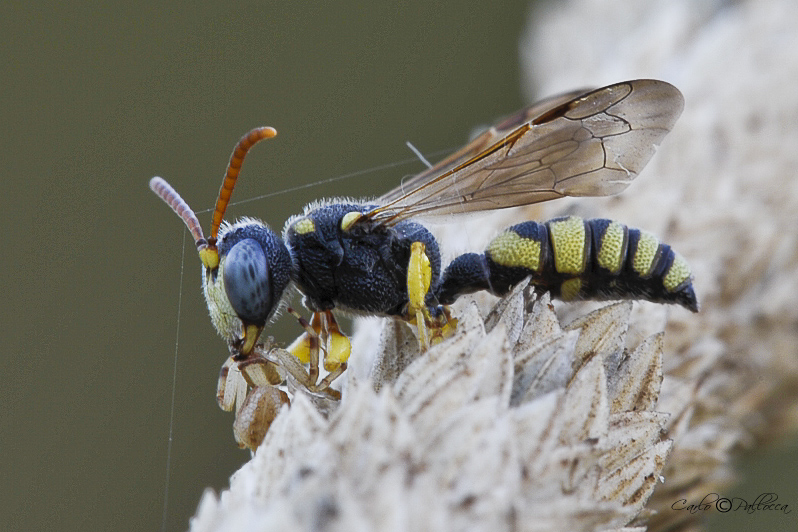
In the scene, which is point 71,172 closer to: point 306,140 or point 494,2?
point 306,140

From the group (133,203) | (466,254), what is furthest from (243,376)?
(133,203)

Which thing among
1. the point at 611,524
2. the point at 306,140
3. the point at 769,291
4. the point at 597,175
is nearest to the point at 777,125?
the point at 769,291

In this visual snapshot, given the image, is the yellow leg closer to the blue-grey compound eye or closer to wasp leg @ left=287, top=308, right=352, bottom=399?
wasp leg @ left=287, top=308, right=352, bottom=399

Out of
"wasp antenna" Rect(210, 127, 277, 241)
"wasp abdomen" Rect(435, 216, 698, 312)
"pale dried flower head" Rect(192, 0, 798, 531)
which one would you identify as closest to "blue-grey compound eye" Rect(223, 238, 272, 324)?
"wasp antenna" Rect(210, 127, 277, 241)

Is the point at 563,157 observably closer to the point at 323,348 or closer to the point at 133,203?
the point at 323,348

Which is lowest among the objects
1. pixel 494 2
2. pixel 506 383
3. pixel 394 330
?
pixel 506 383

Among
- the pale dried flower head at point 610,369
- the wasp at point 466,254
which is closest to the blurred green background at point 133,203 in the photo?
the pale dried flower head at point 610,369

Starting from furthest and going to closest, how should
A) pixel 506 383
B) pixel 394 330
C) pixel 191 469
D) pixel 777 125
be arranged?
pixel 191 469 < pixel 777 125 < pixel 394 330 < pixel 506 383
